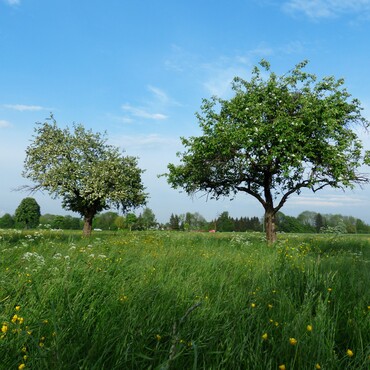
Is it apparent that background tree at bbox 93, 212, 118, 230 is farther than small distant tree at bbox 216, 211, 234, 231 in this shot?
No

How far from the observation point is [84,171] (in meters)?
31.2

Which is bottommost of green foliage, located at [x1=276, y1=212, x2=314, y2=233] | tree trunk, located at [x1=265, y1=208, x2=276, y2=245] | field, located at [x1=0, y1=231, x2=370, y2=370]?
field, located at [x1=0, y1=231, x2=370, y2=370]

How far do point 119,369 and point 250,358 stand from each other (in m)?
1.13

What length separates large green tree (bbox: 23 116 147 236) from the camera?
30528mm

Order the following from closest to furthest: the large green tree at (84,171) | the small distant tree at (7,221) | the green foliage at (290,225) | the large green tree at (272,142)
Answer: the large green tree at (272,142), the large green tree at (84,171), the small distant tree at (7,221), the green foliage at (290,225)

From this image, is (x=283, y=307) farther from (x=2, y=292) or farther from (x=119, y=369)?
(x=2, y=292)

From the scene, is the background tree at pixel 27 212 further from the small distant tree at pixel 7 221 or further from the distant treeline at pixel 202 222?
the small distant tree at pixel 7 221

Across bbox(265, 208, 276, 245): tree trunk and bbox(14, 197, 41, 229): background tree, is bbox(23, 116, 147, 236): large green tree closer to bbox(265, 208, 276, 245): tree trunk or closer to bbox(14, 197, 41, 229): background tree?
bbox(265, 208, 276, 245): tree trunk

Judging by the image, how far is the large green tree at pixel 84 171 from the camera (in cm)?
3053

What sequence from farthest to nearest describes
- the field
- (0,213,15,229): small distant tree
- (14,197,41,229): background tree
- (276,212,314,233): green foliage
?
(276,212,314,233): green foliage, (0,213,15,229): small distant tree, (14,197,41,229): background tree, the field

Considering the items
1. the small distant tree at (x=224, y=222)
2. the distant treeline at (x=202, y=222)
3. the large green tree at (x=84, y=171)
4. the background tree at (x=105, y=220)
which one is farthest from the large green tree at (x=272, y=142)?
the small distant tree at (x=224, y=222)

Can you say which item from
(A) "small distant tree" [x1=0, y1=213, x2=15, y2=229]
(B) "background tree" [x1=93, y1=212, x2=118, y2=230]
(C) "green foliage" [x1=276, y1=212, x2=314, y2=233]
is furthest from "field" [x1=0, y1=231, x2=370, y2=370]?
(C) "green foliage" [x1=276, y1=212, x2=314, y2=233]

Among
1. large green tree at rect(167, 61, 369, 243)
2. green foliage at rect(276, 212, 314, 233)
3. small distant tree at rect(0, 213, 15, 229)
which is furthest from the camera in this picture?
green foliage at rect(276, 212, 314, 233)

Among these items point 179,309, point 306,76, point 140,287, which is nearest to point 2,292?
point 140,287
